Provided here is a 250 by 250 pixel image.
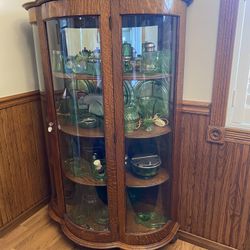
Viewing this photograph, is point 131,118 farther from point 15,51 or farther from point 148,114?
point 15,51

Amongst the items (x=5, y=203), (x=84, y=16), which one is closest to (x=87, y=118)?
(x=84, y=16)

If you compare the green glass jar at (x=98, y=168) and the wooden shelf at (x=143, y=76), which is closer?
the wooden shelf at (x=143, y=76)

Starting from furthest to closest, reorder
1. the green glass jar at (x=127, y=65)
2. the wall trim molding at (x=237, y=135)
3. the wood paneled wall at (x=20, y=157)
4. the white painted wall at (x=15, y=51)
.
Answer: the wood paneled wall at (x=20, y=157), the white painted wall at (x=15, y=51), the wall trim molding at (x=237, y=135), the green glass jar at (x=127, y=65)

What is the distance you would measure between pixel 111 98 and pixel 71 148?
1.50 feet

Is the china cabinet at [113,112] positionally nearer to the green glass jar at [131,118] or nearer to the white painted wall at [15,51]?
the green glass jar at [131,118]

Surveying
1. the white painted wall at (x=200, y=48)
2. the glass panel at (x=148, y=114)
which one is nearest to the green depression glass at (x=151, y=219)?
the glass panel at (x=148, y=114)

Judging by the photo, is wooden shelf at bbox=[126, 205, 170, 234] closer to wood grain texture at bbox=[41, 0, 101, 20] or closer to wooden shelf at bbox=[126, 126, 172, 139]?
wooden shelf at bbox=[126, 126, 172, 139]

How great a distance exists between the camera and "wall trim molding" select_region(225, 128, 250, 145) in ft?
4.26

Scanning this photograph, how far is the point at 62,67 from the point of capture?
1346 mm

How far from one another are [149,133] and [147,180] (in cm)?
28

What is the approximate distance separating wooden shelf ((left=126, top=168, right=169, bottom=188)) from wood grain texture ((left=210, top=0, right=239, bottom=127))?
0.39 metres

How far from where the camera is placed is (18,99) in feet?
5.37

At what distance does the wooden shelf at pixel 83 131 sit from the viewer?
4.37 feet

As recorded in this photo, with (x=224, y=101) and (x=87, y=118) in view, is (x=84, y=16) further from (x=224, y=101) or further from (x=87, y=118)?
(x=224, y=101)
